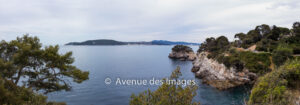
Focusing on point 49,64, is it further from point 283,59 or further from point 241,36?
point 241,36

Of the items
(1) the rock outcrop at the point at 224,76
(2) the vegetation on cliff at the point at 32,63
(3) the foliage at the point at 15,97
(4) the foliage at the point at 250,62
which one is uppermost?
(2) the vegetation on cliff at the point at 32,63

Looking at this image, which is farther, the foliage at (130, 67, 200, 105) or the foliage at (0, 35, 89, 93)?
the foliage at (0, 35, 89, 93)

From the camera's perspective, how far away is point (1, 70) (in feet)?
42.8

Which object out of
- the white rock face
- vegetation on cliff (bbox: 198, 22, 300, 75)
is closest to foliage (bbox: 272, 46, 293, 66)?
vegetation on cliff (bbox: 198, 22, 300, 75)

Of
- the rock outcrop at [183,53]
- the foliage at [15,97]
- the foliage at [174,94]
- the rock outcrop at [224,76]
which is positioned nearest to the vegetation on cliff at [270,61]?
the rock outcrop at [224,76]

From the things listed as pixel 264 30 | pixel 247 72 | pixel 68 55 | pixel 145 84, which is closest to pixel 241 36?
pixel 264 30

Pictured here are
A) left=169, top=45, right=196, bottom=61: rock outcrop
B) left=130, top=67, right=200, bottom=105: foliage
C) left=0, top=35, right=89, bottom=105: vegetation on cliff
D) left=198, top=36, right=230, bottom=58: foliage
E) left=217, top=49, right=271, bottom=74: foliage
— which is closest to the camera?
left=130, top=67, right=200, bottom=105: foliage

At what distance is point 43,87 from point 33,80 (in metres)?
1.14

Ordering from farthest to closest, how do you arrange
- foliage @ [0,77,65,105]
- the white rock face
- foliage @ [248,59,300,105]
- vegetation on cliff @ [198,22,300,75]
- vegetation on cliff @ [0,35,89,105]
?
the white rock face → vegetation on cliff @ [198,22,300,75] → vegetation on cliff @ [0,35,89,105] → foliage @ [248,59,300,105] → foliage @ [0,77,65,105]

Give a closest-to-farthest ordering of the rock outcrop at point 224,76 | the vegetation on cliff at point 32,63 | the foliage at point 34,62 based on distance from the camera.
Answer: the vegetation on cliff at point 32,63, the foliage at point 34,62, the rock outcrop at point 224,76

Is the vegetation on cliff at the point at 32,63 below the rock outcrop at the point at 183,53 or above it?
above

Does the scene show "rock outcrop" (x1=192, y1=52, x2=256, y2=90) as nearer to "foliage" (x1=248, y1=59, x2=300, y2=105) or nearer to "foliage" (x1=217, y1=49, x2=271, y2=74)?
"foliage" (x1=217, y1=49, x2=271, y2=74)

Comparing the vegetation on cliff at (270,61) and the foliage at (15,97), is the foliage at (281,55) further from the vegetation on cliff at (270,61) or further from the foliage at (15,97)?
the foliage at (15,97)

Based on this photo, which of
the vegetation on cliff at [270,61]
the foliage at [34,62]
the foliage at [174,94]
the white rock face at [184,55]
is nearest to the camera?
the foliage at [174,94]
